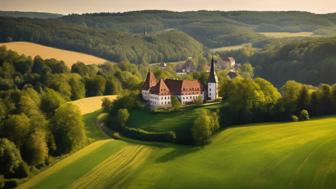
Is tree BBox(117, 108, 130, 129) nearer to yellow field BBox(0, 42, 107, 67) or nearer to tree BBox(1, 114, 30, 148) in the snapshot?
tree BBox(1, 114, 30, 148)

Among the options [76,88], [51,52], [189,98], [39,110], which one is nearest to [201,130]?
[189,98]

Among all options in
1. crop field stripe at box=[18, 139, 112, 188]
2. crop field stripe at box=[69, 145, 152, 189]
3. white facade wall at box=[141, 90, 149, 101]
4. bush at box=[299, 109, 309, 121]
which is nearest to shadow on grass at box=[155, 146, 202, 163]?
crop field stripe at box=[69, 145, 152, 189]

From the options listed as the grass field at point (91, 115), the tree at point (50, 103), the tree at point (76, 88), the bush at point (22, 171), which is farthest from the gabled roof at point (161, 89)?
the tree at point (76, 88)

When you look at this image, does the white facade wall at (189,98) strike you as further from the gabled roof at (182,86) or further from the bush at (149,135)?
the bush at (149,135)

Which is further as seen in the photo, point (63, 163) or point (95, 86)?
point (95, 86)

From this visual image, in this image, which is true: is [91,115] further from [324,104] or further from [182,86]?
[324,104]

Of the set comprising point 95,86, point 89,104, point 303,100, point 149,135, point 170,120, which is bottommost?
point 149,135
